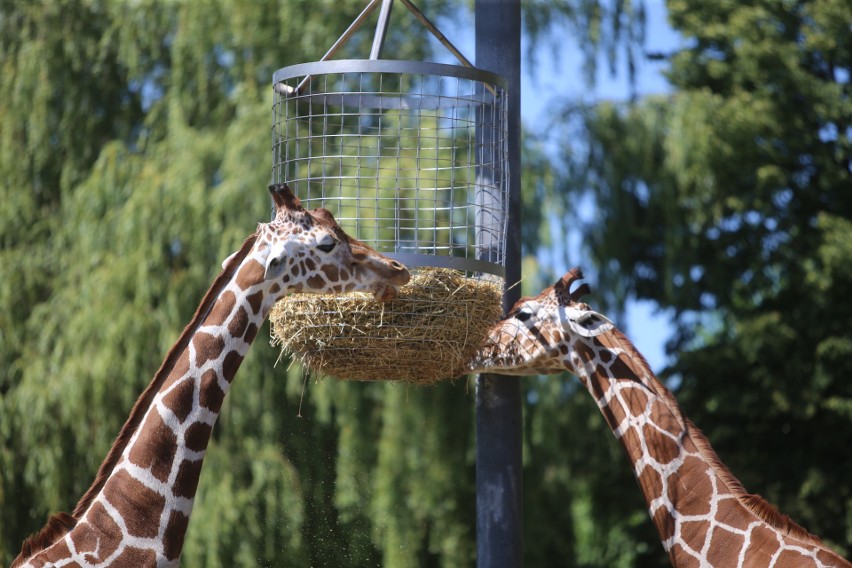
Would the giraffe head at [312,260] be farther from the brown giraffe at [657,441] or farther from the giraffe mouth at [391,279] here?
the brown giraffe at [657,441]

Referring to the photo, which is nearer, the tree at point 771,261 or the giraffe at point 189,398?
the giraffe at point 189,398

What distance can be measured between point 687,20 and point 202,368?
10565mm

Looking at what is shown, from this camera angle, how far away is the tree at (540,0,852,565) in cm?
1283

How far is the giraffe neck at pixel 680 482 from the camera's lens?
15.8 ft

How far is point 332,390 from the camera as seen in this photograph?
378 inches

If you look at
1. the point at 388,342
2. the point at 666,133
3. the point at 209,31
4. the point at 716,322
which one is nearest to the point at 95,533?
the point at 388,342

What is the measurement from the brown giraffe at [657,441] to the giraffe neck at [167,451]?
4.23 feet

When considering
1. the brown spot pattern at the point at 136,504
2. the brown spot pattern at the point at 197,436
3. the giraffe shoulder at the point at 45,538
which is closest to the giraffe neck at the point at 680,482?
the brown spot pattern at the point at 197,436

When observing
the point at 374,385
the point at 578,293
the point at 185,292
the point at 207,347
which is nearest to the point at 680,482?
the point at 578,293

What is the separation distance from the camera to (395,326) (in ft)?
16.1

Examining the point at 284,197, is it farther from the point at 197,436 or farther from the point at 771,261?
the point at 771,261

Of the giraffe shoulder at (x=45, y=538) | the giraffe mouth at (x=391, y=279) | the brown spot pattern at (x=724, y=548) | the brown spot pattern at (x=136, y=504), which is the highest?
the giraffe mouth at (x=391, y=279)

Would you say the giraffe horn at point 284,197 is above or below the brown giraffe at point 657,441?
above

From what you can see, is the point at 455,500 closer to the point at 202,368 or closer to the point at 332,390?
the point at 332,390
